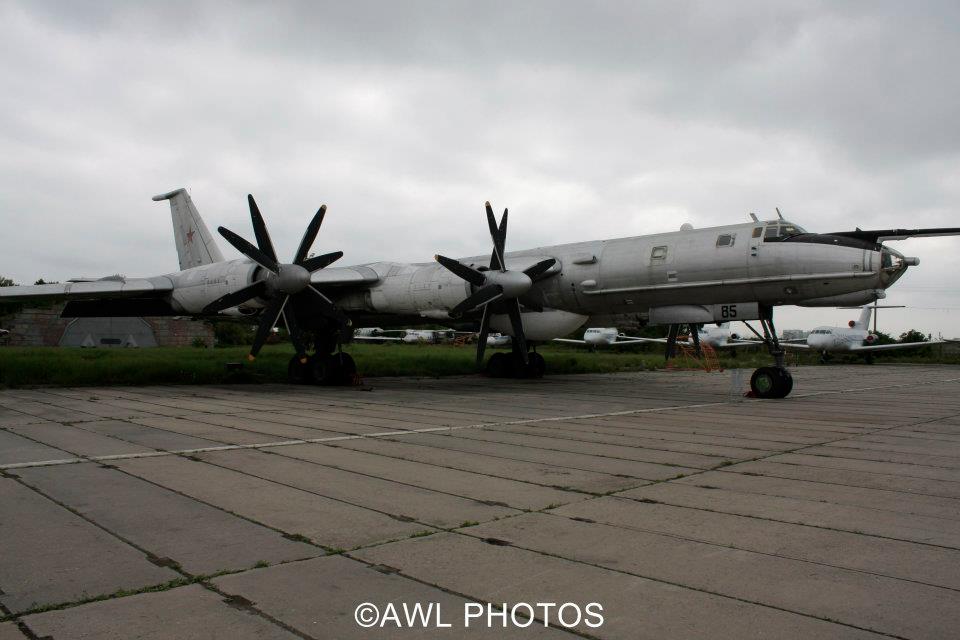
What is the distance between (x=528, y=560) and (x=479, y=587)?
0.48 meters

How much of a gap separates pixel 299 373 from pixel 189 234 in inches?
232

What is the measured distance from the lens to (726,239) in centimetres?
1375

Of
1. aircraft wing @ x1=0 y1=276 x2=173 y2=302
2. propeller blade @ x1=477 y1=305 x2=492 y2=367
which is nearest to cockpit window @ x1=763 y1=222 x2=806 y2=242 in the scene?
propeller blade @ x1=477 y1=305 x2=492 y2=367

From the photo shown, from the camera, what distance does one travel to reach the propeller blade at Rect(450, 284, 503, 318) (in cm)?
1491

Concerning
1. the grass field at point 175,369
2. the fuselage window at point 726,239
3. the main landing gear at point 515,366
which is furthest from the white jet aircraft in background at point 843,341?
the fuselage window at point 726,239

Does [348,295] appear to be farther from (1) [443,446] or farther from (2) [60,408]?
(1) [443,446]

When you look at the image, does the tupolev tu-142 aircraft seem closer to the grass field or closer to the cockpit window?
the cockpit window

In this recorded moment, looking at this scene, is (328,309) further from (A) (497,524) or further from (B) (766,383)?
(A) (497,524)

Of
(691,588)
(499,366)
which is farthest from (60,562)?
(499,366)

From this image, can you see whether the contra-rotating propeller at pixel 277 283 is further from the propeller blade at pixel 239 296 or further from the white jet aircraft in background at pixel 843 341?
the white jet aircraft in background at pixel 843 341

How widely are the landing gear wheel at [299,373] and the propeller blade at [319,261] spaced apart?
3530mm

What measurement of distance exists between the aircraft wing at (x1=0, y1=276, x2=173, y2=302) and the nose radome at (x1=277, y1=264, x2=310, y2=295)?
13.1 ft

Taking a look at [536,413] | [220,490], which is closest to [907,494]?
[220,490]

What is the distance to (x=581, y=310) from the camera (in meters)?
16.6
